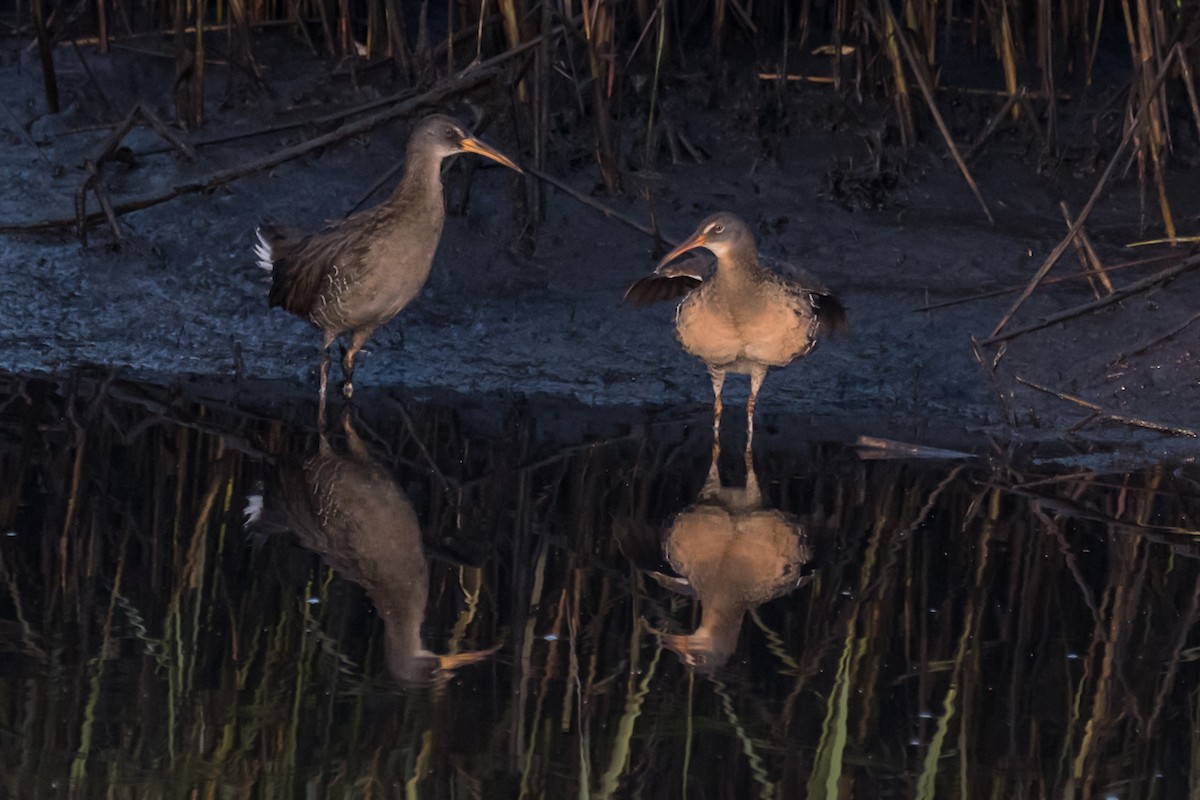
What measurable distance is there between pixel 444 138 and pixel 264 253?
101 centimetres

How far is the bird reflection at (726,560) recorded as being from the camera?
4492 mm

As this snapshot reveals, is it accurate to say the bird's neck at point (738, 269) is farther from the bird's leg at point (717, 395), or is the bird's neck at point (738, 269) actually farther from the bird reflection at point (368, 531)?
the bird reflection at point (368, 531)

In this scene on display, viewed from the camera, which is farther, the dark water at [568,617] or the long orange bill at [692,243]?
the long orange bill at [692,243]

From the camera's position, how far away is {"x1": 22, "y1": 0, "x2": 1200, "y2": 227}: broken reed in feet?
26.9

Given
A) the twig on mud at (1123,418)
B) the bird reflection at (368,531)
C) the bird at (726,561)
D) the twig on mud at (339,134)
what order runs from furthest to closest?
1. the twig on mud at (339,134)
2. the twig on mud at (1123,418)
3. the bird at (726,561)
4. the bird reflection at (368,531)

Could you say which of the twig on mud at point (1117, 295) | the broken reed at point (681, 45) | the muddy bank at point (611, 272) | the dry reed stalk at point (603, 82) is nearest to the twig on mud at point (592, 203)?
the broken reed at point (681, 45)

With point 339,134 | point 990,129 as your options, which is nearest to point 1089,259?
point 990,129

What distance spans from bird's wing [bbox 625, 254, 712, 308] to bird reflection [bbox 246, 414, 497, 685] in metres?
1.40

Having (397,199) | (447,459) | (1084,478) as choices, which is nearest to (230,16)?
(397,199)

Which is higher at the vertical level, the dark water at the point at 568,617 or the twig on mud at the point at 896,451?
the dark water at the point at 568,617

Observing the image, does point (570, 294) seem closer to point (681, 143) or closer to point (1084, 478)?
point (681, 143)

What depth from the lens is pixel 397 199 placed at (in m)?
7.32

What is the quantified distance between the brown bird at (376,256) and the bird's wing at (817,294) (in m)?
1.32

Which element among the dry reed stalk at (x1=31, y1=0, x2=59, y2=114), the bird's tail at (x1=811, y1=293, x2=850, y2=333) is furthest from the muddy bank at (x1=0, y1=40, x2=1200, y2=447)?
the bird's tail at (x1=811, y1=293, x2=850, y2=333)
